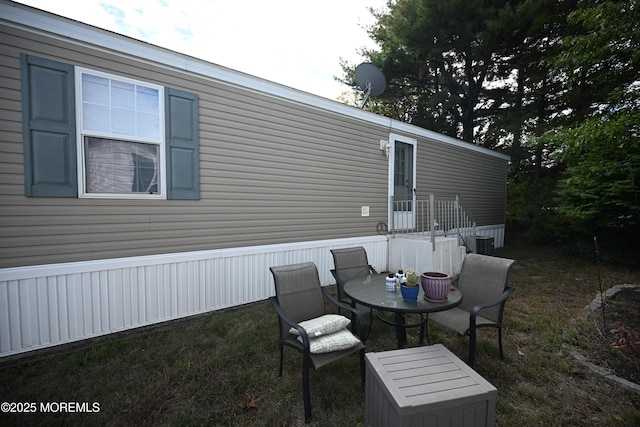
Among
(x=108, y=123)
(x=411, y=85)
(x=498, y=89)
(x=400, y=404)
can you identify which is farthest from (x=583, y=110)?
A: (x=108, y=123)

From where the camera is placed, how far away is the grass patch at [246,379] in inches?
76.2

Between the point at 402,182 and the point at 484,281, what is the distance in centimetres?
391

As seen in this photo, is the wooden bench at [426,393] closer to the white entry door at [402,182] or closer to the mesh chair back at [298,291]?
the mesh chair back at [298,291]

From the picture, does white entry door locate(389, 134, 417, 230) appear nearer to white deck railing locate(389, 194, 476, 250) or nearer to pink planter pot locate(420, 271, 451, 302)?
white deck railing locate(389, 194, 476, 250)

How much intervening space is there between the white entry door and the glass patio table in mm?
3446

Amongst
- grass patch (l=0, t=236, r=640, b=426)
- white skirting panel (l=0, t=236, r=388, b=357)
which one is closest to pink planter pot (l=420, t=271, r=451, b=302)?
grass patch (l=0, t=236, r=640, b=426)

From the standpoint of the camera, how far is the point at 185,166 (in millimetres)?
3477

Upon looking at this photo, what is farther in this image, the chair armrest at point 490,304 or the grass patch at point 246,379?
the chair armrest at point 490,304

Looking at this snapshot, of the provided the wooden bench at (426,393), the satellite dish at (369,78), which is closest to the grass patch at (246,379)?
the wooden bench at (426,393)

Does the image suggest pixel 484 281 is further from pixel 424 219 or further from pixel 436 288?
pixel 424 219

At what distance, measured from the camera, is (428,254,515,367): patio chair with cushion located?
2.49 metres

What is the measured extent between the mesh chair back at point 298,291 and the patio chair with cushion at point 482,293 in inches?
48.8

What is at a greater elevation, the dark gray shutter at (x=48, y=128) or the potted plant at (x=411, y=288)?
the dark gray shutter at (x=48, y=128)

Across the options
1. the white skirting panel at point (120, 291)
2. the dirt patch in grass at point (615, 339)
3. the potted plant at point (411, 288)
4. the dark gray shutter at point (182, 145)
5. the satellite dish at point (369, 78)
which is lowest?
the dirt patch in grass at point (615, 339)
